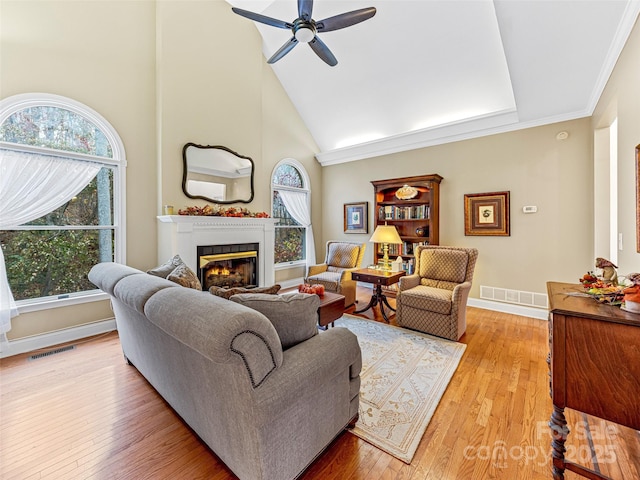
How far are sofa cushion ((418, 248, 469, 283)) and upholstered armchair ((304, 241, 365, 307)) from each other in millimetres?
1132

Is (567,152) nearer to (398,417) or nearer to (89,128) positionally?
(398,417)

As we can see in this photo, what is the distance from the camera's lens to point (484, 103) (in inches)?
166

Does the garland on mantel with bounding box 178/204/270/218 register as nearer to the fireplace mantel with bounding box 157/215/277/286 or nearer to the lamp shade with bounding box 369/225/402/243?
the fireplace mantel with bounding box 157/215/277/286

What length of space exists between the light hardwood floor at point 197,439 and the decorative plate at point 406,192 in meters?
3.08

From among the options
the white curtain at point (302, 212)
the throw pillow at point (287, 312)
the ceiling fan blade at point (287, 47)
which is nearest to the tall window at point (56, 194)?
the ceiling fan blade at point (287, 47)

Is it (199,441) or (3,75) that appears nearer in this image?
(199,441)

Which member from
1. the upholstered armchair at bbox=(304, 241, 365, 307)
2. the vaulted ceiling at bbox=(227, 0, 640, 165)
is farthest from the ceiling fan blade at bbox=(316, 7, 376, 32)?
the upholstered armchair at bbox=(304, 241, 365, 307)

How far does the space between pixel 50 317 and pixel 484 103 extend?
21.1 ft

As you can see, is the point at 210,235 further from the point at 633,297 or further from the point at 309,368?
the point at 633,297

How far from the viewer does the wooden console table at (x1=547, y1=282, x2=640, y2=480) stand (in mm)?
1266

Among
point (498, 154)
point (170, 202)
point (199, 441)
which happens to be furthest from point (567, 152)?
point (170, 202)

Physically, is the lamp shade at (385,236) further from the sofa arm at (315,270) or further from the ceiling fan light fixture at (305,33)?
the ceiling fan light fixture at (305,33)

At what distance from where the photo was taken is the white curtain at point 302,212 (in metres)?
5.88

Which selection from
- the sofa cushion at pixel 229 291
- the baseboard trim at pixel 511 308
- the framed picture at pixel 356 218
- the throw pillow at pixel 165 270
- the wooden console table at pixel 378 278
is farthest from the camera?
the framed picture at pixel 356 218
